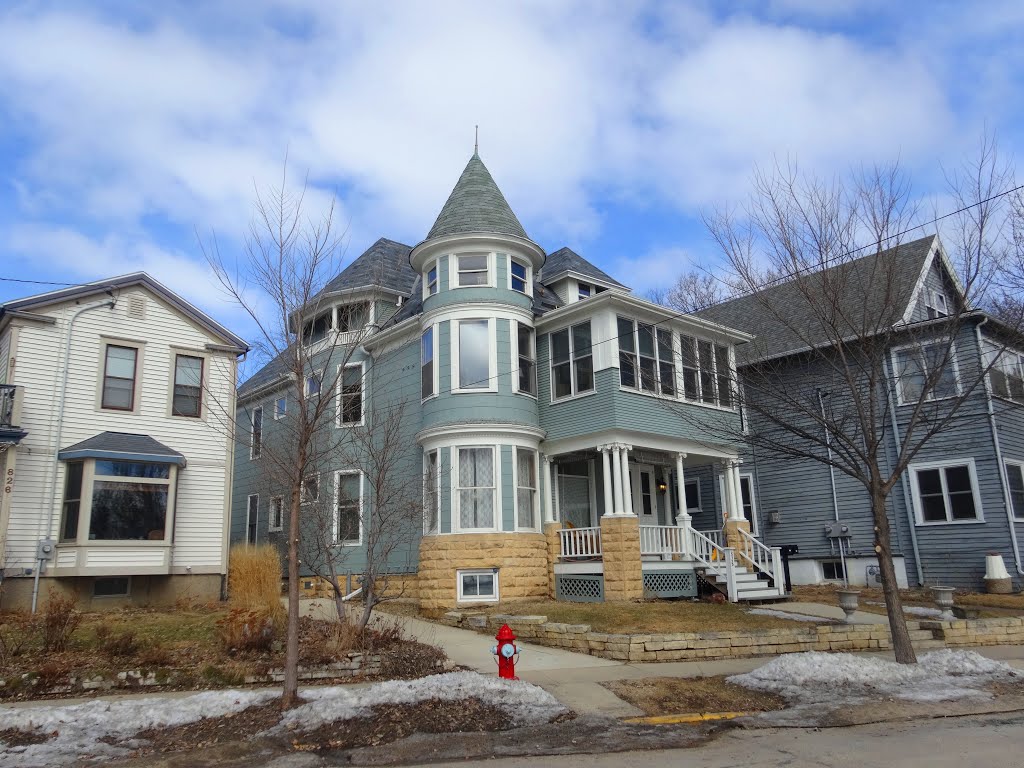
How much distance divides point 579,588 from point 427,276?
8.30 metres

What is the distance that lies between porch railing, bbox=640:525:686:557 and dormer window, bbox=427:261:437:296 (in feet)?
24.5

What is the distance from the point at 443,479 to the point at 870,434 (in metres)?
9.46

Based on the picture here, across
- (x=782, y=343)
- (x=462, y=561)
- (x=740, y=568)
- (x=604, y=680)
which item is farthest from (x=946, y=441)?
(x=604, y=680)

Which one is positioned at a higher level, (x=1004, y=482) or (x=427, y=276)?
(x=427, y=276)

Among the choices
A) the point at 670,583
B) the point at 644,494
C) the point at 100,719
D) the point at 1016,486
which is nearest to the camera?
the point at 100,719


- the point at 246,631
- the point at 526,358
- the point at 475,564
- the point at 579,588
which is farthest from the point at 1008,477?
the point at 246,631

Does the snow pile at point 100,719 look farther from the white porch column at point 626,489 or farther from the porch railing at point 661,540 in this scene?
the porch railing at point 661,540

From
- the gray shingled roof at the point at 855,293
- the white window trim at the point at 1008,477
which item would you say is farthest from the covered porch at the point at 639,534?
the white window trim at the point at 1008,477

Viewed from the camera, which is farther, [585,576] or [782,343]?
[782,343]

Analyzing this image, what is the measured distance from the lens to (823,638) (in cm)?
1187

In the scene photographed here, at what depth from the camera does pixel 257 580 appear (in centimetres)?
1489

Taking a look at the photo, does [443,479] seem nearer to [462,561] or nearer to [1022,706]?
[462,561]

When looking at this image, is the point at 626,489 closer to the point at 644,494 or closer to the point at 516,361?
the point at 644,494

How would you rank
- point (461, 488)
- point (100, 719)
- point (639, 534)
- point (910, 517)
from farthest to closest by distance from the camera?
point (910, 517), point (461, 488), point (639, 534), point (100, 719)
